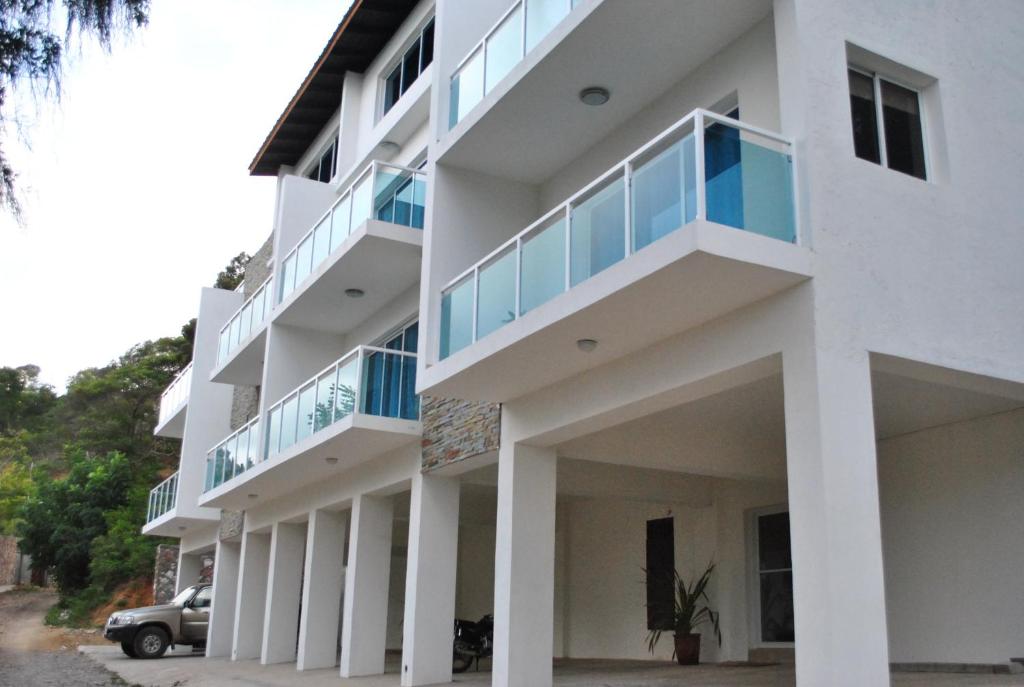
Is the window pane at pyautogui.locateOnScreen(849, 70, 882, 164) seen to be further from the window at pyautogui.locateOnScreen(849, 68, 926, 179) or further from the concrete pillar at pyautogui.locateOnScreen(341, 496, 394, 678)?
the concrete pillar at pyautogui.locateOnScreen(341, 496, 394, 678)

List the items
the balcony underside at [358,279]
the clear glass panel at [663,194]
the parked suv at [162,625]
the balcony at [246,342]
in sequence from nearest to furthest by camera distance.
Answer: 1. the clear glass panel at [663,194]
2. the balcony underside at [358,279]
3. the balcony at [246,342]
4. the parked suv at [162,625]

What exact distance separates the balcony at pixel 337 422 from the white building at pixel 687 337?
2.4 inches

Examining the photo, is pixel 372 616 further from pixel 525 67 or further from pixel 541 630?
pixel 525 67

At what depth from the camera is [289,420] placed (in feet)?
62.8

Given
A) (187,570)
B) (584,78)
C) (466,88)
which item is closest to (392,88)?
(466,88)

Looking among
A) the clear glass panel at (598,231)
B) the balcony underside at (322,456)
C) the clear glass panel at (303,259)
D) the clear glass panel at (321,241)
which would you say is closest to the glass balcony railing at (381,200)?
the clear glass panel at (321,241)

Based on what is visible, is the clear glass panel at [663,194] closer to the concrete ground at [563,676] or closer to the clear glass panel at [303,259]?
the concrete ground at [563,676]

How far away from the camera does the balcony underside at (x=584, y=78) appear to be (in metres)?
11.1

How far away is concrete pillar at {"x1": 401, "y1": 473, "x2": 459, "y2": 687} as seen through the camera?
14906 millimetres

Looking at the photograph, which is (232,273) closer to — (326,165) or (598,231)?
(326,165)

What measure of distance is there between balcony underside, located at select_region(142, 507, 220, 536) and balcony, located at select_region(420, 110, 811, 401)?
18618 mm

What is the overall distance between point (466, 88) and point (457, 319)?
3598 mm

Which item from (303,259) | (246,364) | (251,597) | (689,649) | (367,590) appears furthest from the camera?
(246,364)

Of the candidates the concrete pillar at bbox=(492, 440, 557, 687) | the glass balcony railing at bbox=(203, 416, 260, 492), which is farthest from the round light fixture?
the glass balcony railing at bbox=(203, 416, 260, 492)
